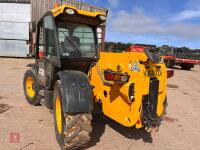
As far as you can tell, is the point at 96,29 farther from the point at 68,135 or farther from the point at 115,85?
the point at 68,135

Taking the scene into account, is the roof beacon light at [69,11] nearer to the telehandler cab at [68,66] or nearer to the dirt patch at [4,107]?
the telehandler cab at [68,66]

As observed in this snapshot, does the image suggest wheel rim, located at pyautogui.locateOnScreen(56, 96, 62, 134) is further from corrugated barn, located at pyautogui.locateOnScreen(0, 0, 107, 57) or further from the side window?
corrugated barn, located at pyautogui.locateOnScreen(0, 0, 107, 57)

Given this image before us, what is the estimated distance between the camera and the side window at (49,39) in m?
5.14

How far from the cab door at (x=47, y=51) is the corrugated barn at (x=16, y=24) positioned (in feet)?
53.5

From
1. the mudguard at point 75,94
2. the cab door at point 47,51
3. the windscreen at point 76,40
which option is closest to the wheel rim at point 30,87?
the cab door at point 47,51

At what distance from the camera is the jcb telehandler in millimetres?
4258

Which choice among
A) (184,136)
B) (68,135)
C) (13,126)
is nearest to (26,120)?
(13,126)

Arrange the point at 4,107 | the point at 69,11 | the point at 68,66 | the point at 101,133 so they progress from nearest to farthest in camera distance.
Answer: the point at 69,11 < the point at 68,66 < the point at 101,133 < the point at 4,107

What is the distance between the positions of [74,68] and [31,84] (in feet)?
7.60

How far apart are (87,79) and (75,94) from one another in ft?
1.33

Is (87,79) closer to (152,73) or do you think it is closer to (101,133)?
(152,73)

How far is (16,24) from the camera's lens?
72.5 ft

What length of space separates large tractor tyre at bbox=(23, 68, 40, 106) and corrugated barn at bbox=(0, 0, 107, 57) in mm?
15131

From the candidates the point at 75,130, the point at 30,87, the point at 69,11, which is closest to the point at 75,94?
the point at 75,130
